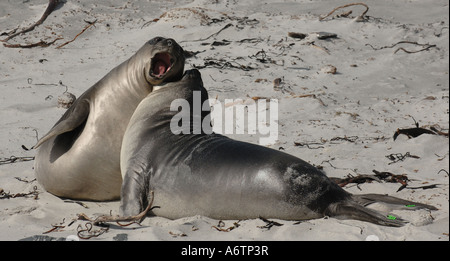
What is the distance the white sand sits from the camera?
12.9ft

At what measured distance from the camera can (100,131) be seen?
4.66 meters

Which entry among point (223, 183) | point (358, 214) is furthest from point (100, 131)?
point (358, 214)

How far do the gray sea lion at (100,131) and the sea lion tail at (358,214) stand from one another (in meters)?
1.53

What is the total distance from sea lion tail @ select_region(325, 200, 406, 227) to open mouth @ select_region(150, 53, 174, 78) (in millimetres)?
1624

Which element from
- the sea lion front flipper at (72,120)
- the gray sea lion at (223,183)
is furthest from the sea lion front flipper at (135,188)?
the sea lion front flipper at (72,120)

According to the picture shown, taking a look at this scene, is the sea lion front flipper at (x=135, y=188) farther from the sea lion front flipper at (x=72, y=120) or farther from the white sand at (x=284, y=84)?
the sea lion front flipper at (x=72, y=120)

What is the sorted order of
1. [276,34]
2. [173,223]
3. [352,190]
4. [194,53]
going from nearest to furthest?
[173,223] → [352,190] → [194,53] → [276,34]

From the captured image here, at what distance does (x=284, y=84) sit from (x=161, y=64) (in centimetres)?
265

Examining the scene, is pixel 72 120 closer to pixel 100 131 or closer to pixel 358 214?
pixel 100 131
